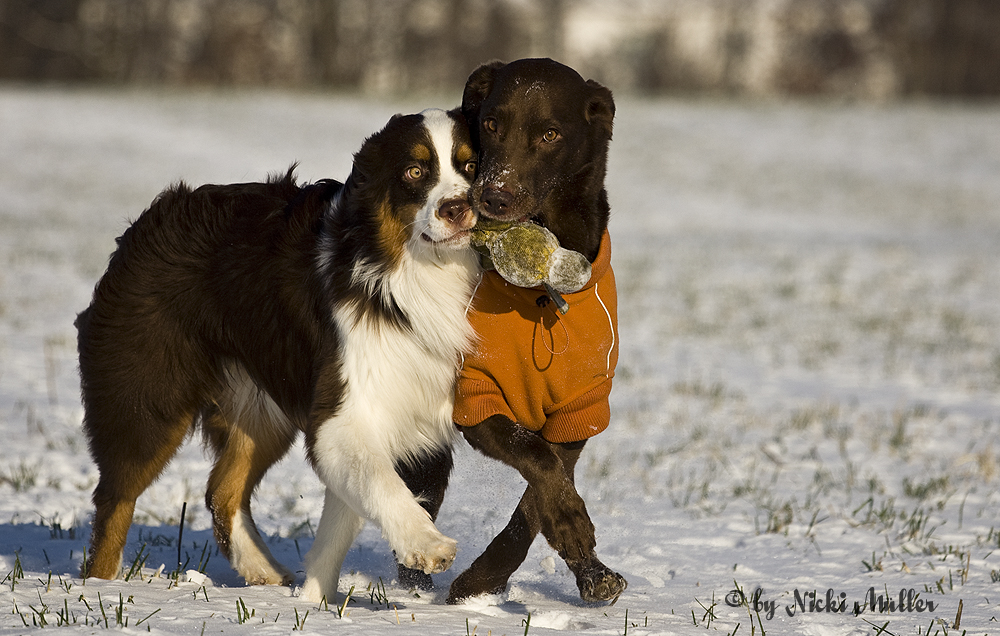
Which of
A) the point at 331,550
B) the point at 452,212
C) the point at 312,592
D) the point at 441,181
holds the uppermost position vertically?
the point at 441,181

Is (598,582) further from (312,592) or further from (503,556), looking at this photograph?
(312,592)

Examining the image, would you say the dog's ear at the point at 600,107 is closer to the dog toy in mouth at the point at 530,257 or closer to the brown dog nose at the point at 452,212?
the dog toy in mouth at the point at 530,257

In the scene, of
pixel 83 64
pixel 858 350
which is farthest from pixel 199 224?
pixel 83 64

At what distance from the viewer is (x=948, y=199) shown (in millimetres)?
24094

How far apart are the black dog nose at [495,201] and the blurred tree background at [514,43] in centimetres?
3288

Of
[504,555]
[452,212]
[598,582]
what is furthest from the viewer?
[504,555]

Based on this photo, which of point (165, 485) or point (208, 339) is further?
point (165, 485)

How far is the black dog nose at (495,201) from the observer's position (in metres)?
3.49

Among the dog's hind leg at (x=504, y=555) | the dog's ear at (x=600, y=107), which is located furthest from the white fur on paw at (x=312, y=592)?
the dog's ear at (x=600, y=107)

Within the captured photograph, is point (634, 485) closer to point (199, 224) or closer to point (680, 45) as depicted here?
point (199, 224)

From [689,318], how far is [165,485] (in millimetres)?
7204

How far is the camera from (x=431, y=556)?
3.23 metres

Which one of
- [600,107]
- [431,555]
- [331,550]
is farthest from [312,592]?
[600,107]

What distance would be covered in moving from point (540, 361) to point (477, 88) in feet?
3.56
